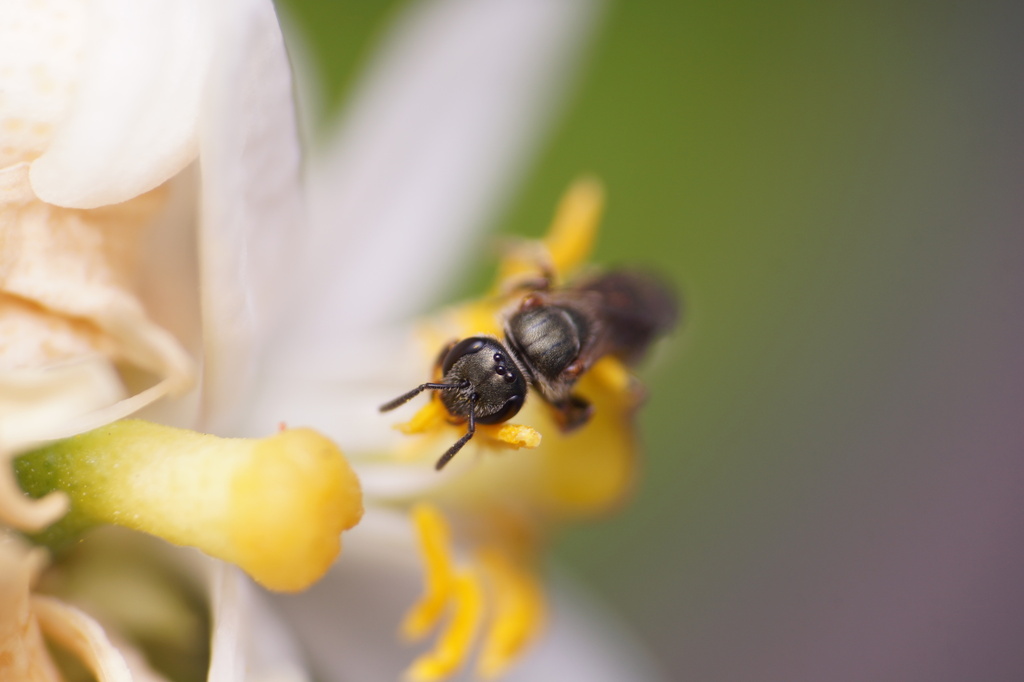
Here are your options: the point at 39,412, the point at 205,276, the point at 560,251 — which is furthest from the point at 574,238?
the point at 39,412

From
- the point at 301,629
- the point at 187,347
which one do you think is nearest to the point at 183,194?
the point at 187,347

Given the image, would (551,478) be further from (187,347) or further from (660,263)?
(660,263)

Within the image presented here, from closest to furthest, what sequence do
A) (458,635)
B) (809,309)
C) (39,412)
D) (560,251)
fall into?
1. (39,412)
2. (458,635)
3. (560,251)
4. (809,309)

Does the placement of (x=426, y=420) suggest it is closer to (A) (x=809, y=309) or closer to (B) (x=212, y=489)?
(B) (x=212, y=489)

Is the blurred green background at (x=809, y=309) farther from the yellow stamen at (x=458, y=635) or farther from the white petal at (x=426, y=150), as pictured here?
the yellow stamen at (x=458, y=635)

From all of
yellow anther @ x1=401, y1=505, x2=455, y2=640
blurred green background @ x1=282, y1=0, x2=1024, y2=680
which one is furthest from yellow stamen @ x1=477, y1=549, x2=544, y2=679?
blurred green background @ x1=282, y1=0, x2=1024, y2=680

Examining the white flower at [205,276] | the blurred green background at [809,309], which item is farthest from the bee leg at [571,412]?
the blurred green background at [809,309]

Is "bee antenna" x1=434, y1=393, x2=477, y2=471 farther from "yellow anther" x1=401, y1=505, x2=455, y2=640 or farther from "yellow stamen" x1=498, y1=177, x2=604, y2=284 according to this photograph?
"yellow stamen" x1=498, y1=177, x2=604, y2=284
